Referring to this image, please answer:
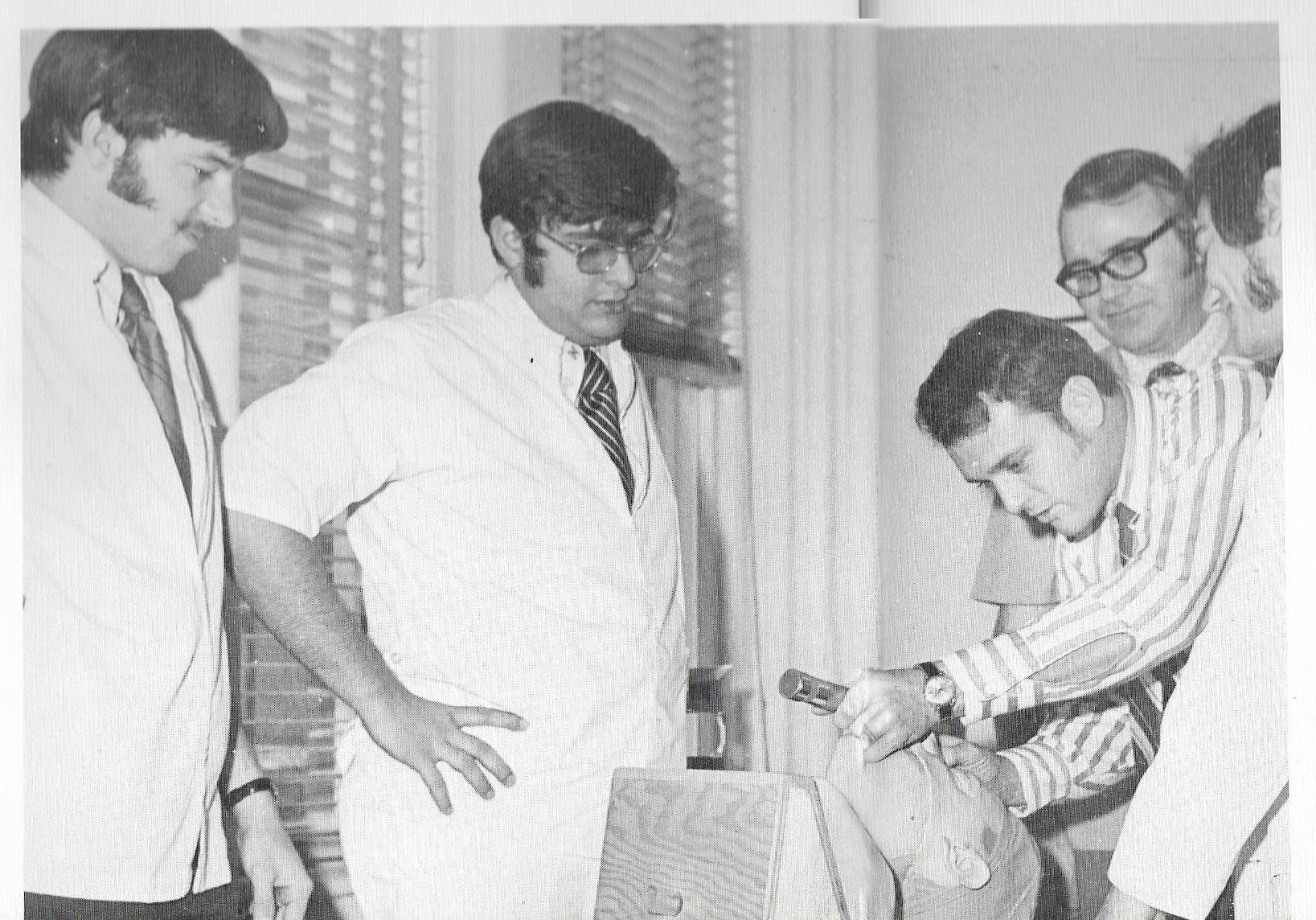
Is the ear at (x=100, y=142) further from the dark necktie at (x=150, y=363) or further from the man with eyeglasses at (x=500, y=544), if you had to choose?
the man with eyeglasses at (x=500, y=544)

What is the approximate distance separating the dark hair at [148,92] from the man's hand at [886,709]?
3.82ft

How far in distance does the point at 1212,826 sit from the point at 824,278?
98cm

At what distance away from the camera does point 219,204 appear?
1997mm

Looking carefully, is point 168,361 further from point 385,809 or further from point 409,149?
point 385,809

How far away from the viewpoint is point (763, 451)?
2.04m

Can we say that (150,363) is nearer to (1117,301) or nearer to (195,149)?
(195,149)

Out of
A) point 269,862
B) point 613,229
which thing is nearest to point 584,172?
point 613,229

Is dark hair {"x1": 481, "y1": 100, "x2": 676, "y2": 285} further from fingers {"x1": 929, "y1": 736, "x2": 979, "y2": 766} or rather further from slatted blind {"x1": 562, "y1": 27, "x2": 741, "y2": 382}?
fingers {"x1": 929, "y1": 736, "x2": 979, "y2": 766}

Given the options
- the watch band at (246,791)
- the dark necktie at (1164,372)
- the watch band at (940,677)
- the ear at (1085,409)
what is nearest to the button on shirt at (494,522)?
the watch band at (246,791)

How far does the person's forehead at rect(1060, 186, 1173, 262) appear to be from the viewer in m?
2.04

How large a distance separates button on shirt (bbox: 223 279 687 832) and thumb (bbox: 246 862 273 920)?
0.29 meters

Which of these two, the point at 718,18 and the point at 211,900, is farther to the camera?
the point at 718,18

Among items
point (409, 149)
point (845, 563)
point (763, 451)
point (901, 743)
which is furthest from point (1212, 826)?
point (409, 149)

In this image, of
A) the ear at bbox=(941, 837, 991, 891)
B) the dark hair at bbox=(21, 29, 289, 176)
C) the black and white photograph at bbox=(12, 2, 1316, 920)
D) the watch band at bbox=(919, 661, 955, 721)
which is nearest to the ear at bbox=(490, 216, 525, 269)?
the black and white photograph at bbox=(12, 2, 1316, 920)
